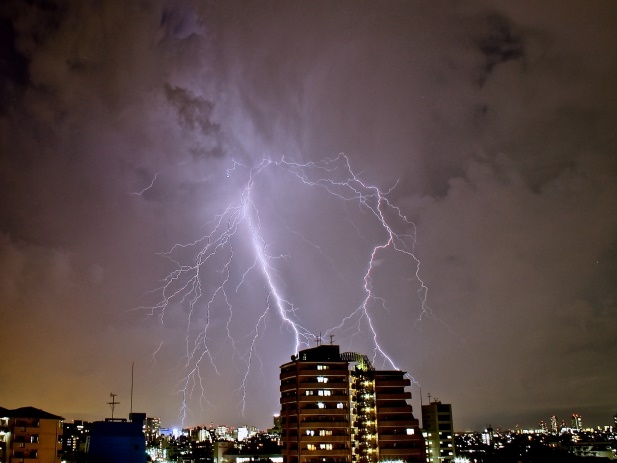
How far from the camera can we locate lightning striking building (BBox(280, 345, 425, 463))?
50875mm

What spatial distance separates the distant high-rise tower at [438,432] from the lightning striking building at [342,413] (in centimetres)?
2676

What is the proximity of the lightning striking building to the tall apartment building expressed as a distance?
20645 mm

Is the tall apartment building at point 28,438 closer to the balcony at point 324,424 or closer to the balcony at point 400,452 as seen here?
Answer: the balcony at point 324,424

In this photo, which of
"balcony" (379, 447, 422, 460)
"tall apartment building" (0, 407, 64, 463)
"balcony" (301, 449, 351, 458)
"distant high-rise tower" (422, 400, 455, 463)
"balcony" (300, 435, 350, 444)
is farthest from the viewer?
"distant high-rise tower" (422, 400, 455, 463)

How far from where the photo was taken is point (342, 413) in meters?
51.8

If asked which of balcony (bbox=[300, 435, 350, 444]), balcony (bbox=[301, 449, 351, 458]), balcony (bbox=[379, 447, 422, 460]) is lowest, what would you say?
balcony (bbox=[379, 447, 422, 460])

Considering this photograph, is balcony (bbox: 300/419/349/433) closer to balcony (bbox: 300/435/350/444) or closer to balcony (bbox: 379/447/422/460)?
balcony (bbox: 300/435/350/444)

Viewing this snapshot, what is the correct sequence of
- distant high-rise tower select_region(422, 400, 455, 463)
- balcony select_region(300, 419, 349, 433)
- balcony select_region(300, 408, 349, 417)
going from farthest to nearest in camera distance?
distant high-rise tower select_region(422, 400, 455, 463)
balcony select_region(300, 408, 349, 417)
balcony select_region(300, 419, 349, 433)

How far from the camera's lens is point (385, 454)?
5391cm

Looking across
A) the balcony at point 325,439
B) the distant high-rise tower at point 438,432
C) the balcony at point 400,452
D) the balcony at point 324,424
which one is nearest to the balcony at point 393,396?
the balcony at point 400,452

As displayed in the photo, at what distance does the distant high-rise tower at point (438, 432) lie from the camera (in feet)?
255

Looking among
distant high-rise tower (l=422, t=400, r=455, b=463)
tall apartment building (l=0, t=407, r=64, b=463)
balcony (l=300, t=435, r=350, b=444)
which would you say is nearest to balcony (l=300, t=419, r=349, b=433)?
balcony (l=300, t=435, r=350, b=444)

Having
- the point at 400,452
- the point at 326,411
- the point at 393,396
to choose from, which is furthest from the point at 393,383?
the point at 326,411

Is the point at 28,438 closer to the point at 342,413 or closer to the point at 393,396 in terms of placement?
the point at 342,413
